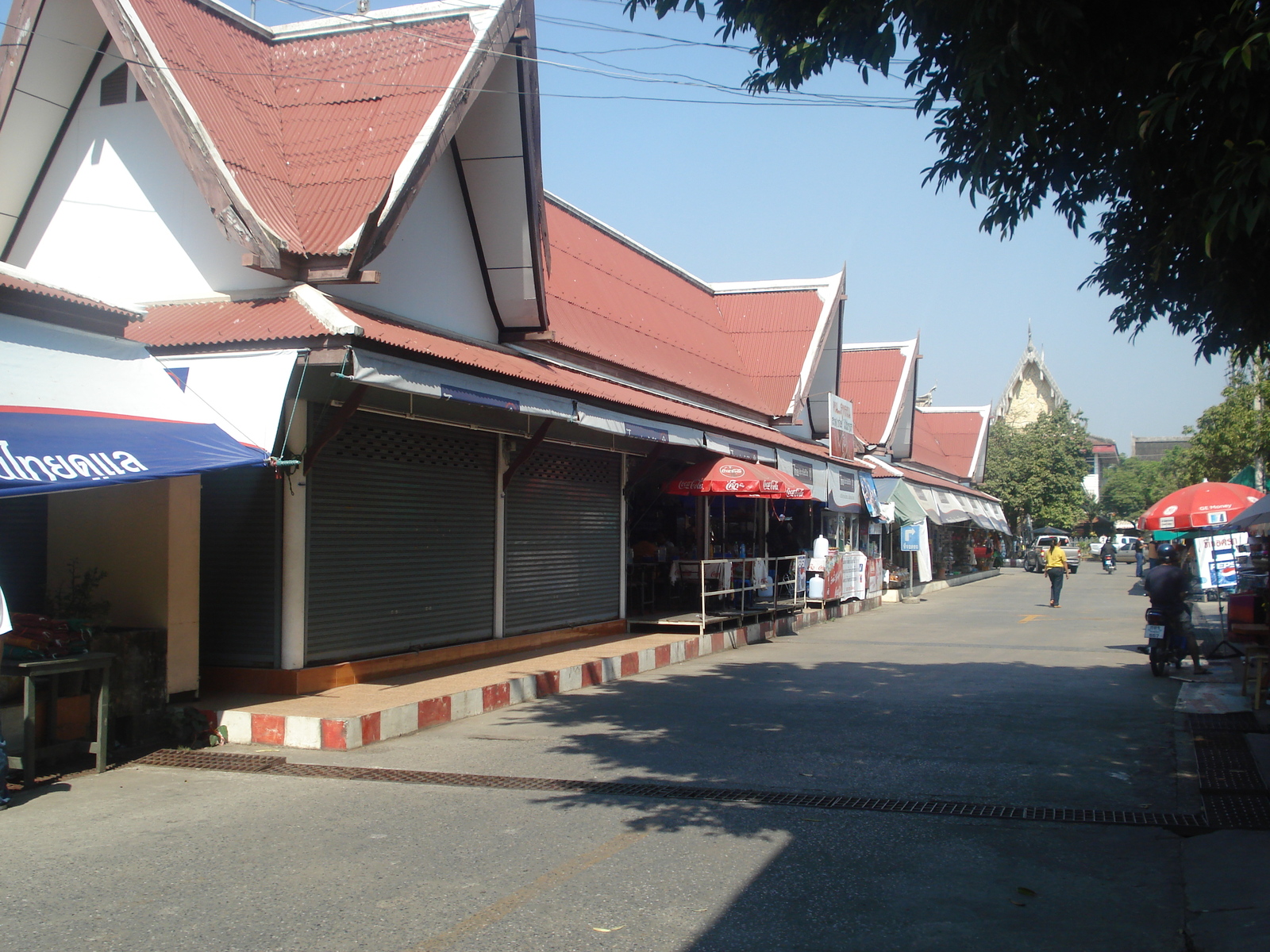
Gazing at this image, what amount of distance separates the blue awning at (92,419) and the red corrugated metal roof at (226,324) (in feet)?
2.42

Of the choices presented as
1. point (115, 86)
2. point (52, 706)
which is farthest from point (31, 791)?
point (115, 86)

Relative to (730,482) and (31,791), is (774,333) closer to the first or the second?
(730,482)

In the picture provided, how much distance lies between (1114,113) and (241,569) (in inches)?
335

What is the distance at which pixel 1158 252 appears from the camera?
Result: 6484mm

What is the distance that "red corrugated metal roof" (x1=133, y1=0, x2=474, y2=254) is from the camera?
411 inches

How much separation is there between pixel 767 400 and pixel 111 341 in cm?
1700

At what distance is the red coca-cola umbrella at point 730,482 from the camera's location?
17.4 metres

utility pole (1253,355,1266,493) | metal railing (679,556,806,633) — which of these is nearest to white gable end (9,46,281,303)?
metal railing (679,556,806,633)

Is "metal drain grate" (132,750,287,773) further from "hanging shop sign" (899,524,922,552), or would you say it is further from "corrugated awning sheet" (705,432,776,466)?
"hanging shop sign" (899,524,922,552)

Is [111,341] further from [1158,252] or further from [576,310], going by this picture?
[576,310]

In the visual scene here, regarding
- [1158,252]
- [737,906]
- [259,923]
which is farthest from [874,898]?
[1158,252]

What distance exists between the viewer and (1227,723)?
9.91 meters

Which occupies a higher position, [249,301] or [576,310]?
[576,310]

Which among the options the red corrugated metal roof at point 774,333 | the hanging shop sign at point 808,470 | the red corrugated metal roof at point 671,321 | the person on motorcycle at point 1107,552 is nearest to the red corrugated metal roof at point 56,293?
the red corrugated metal roof at point 671,321
